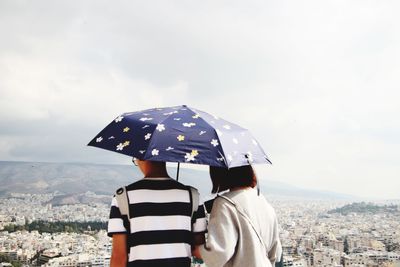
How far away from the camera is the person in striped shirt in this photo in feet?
5.58

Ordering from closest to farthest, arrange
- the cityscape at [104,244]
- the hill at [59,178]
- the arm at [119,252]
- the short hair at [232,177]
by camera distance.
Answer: the arm at [119,252] → the short hair at [232,177] → the cityscape at [104,244] → the hill at [59,178]

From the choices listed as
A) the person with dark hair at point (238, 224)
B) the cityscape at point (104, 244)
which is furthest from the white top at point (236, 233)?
the cityscape at point (104, 244)

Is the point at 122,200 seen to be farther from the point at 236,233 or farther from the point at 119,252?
the point at 236,233

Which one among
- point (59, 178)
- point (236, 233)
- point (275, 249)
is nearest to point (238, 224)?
point (236, 233)

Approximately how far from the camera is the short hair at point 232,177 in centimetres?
192

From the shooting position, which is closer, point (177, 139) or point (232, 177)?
point (177, 139)

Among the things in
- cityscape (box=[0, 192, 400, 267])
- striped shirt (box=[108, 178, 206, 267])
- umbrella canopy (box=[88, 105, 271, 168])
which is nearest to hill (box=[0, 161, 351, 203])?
cityscape (box=[0, 192, 400, 267])

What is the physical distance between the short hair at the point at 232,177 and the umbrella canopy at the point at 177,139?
57 millimetres

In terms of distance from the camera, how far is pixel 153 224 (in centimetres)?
172

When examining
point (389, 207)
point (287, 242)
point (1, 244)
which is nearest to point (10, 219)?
point (1, 244)

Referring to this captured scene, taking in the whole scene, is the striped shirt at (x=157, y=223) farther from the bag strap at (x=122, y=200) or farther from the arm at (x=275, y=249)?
the arm at (x=275, y=249)

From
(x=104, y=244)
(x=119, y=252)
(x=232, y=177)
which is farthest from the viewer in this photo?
(x=104, y=244)

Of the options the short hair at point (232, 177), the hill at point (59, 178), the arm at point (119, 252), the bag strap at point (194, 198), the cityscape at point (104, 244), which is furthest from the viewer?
the hill at point (59, 178)

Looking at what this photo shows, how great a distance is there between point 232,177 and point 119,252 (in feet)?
1.93
